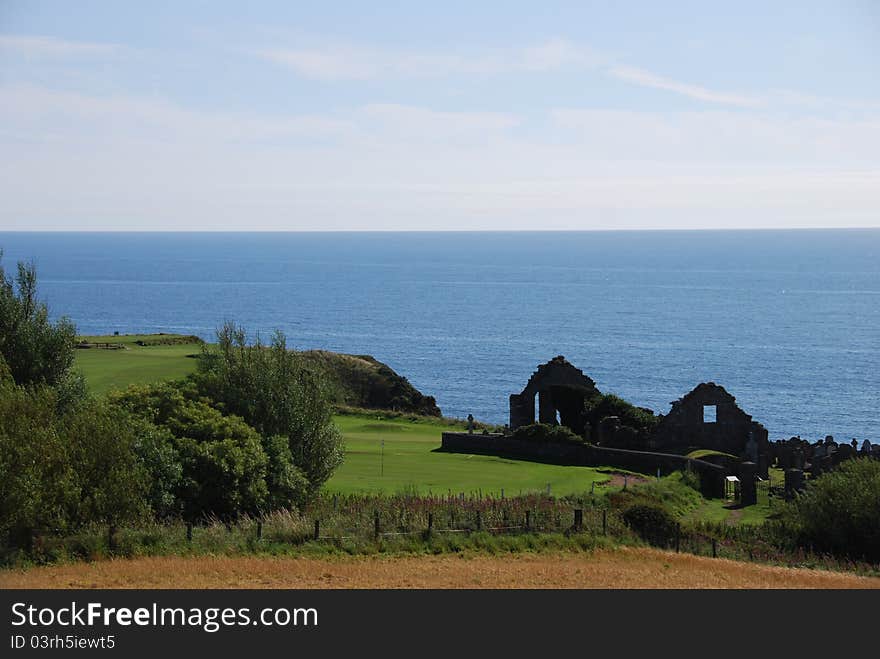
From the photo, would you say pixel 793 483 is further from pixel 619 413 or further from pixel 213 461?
pixel 213 461

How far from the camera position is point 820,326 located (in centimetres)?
15762

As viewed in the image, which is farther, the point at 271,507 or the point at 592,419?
the point at 592,419

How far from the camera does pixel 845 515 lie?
3388 cm

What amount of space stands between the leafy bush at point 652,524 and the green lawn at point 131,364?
3275 cm

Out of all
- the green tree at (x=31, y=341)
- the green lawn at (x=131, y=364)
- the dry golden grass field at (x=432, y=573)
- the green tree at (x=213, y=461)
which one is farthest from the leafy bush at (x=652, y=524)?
the green lawn at (x=131, y=364)

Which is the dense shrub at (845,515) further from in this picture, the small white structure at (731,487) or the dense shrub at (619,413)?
the dense shrub at (619,413)

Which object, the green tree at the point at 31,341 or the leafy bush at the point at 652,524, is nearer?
the leafy bush at the point at 652,524

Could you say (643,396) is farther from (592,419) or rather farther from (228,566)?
(228,566)

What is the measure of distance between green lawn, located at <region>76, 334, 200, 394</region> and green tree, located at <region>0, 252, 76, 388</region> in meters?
18.8

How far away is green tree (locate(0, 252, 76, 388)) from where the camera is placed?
39.0 meters

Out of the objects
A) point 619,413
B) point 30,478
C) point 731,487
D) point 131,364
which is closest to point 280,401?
point 30,478

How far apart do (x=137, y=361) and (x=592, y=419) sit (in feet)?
121

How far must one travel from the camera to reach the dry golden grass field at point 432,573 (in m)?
24.5
